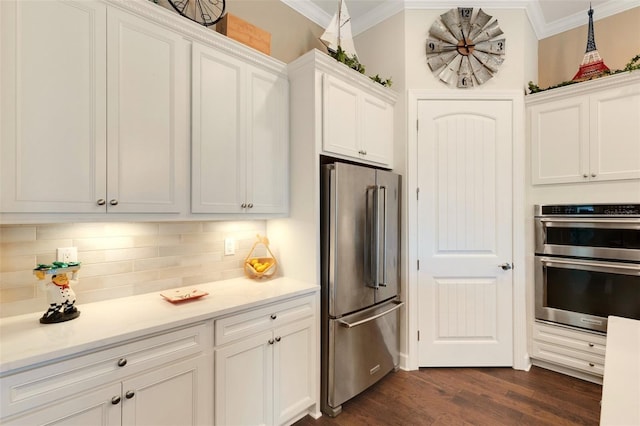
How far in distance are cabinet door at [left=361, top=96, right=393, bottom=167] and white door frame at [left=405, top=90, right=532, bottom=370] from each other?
167mm

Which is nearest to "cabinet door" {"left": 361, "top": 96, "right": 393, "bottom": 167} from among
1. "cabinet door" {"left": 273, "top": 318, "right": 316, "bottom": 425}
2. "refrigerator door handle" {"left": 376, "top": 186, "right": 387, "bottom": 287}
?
"refrigerator door handle" {"left": 376, "top": 186, "right": 387, "bottom": 287}

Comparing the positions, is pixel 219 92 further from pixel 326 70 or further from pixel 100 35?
pixel 326 70

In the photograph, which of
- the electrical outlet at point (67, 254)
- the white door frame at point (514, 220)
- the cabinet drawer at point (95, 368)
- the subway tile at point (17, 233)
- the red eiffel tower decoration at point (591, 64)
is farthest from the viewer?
the white door frame at point (514, 220)

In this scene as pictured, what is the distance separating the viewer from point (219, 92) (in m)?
1.90

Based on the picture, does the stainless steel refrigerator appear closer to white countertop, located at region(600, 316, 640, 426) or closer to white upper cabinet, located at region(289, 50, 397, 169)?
white upper cabinet, located at region(289, 50, 397, 169)

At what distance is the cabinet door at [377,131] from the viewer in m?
2.53

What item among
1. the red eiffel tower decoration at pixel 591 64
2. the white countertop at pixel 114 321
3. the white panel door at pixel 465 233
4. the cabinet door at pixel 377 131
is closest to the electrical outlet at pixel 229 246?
the white countertop at pixel 114 321

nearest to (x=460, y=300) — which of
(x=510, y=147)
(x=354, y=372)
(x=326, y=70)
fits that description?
(x=354, y=372)

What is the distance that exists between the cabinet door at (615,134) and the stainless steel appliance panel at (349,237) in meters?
1.81

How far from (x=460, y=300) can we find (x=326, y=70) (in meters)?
2.21

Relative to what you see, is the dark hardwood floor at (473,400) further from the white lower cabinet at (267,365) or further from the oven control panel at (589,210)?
the oven control panel at (589,210)

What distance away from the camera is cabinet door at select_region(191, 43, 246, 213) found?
181cm

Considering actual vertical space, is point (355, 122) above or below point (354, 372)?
above

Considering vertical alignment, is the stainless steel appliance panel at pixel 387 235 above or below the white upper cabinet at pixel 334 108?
A: below
